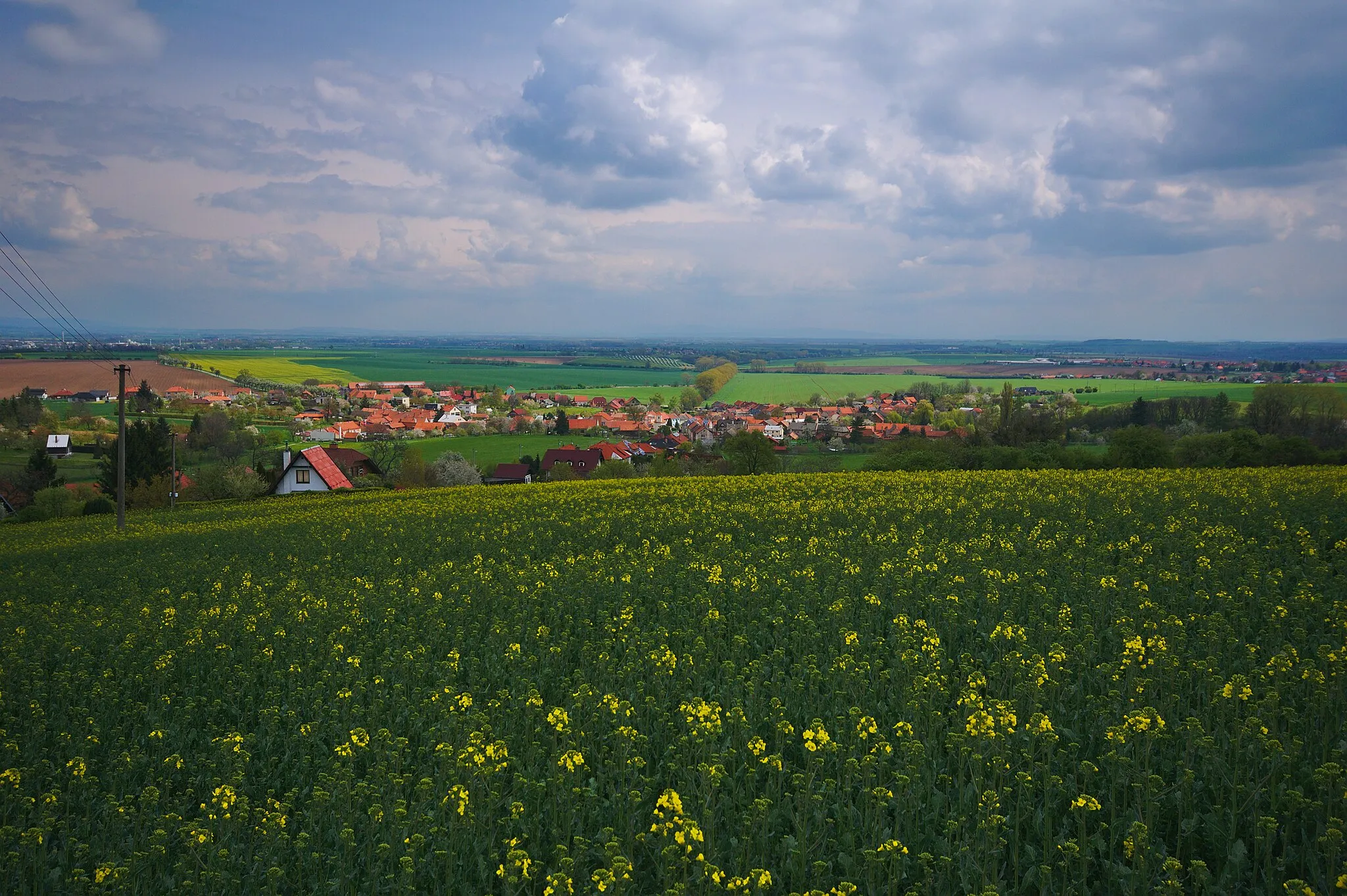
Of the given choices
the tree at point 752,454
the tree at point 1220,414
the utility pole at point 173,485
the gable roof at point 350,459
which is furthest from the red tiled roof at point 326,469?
the tree at point 1220,414

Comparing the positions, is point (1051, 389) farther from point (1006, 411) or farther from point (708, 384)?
point (1006, 411)

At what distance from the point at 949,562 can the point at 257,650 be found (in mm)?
11037

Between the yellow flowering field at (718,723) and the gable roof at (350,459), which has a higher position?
the yellow flowering field at (718,723)

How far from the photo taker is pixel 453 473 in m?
74.4

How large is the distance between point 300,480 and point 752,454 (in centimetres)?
3517

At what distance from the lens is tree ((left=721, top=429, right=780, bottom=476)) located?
6000 cm

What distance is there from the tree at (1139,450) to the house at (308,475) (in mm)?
51379

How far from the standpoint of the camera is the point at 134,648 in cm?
1174

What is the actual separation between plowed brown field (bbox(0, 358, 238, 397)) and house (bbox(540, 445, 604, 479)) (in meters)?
42.2

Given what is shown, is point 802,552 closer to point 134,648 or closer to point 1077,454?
Result: point 134,648

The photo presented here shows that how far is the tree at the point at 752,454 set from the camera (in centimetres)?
6000

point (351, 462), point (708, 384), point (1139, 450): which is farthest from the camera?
point (708, 384)

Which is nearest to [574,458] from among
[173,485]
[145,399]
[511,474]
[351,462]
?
[511,474]

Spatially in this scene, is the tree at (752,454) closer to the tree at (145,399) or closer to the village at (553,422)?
the village at (553,422)
